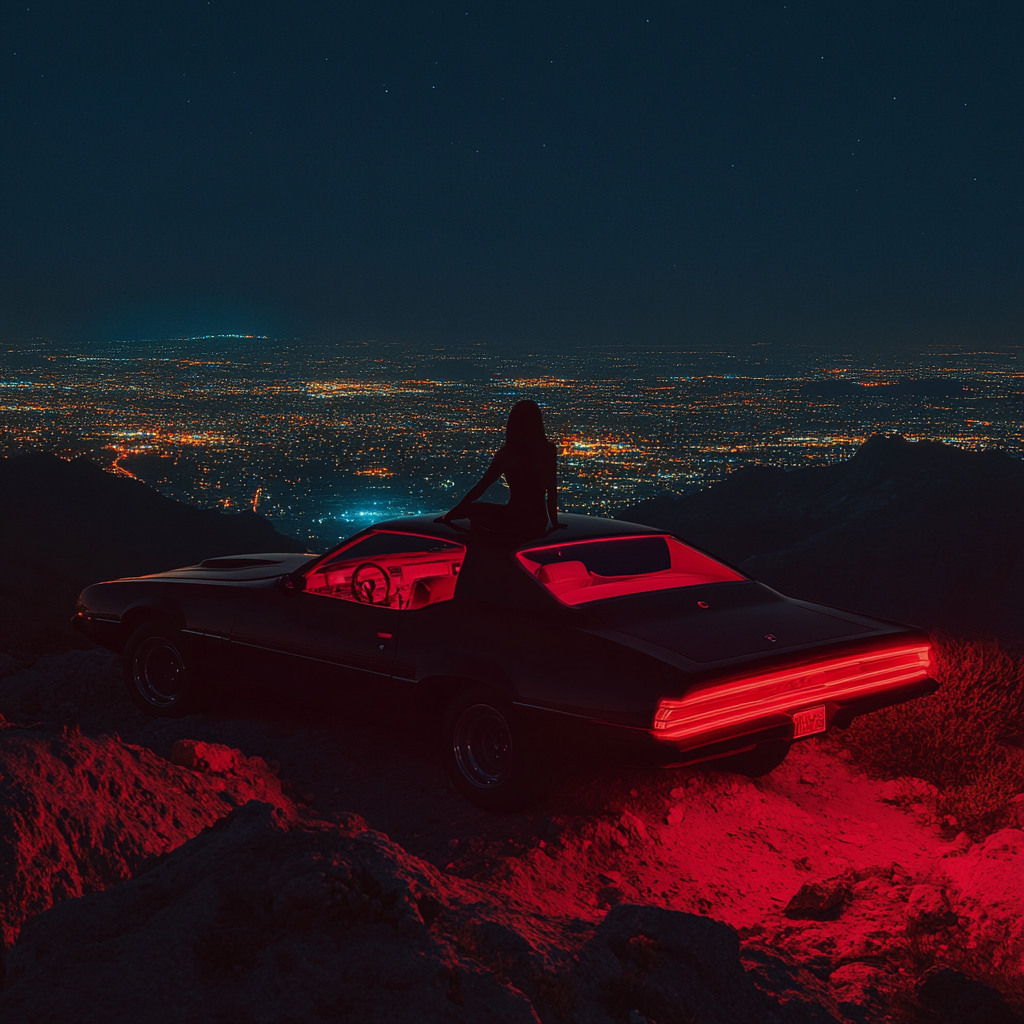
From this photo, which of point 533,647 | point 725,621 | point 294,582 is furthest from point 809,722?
point 294,582

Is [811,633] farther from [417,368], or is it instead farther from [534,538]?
[417,368]

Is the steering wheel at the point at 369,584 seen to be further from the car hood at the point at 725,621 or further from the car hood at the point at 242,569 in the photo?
the car hood at the point at 725,621

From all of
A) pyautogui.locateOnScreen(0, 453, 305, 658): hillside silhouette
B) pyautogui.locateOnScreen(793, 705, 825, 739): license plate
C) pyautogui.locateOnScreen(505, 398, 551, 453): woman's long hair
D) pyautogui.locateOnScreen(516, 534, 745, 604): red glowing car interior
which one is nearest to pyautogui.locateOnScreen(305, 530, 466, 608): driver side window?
pyautogui.locateOnScreen(516, 534, 745, 604): red glowing car interior

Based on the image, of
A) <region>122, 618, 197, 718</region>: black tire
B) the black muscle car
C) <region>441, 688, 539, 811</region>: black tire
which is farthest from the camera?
<region>122, 618, 197, 718</region>: black tire

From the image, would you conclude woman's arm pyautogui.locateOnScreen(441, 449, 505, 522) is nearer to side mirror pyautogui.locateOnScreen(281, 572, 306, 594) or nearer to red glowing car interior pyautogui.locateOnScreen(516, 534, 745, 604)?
red glowing car interior pyautogui.locateOnScreen(516, 534, 745, 604)

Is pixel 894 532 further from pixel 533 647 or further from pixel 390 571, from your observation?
pixel 533 647

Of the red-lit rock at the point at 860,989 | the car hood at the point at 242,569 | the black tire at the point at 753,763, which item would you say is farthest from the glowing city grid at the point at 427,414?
the red-lit rock at the point at 860,989
